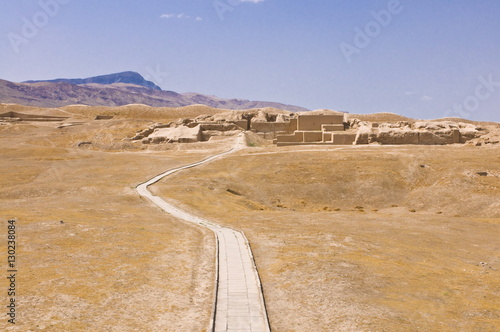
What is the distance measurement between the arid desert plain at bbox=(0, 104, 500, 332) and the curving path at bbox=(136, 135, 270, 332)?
0.32 meters

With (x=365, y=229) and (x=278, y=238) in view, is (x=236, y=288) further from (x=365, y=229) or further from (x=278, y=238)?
(x=365, y=229)

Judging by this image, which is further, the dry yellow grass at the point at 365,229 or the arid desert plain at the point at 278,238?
the dry yellow grass at the point at 365,229

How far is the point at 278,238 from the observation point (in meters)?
17.7

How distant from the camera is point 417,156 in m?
39.5

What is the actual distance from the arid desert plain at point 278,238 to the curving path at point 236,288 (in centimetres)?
32

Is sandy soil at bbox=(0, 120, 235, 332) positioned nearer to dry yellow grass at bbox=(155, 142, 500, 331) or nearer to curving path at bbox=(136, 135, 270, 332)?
curving path at bbox=(136, 135, 270, 332)

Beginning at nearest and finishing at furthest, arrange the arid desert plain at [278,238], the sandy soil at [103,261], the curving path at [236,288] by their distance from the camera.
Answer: the curving path at [236,288], the sandy soil at [103,261], the arid desert plain at [278,238]

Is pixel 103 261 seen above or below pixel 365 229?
above

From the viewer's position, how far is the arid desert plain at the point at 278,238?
10141 mm

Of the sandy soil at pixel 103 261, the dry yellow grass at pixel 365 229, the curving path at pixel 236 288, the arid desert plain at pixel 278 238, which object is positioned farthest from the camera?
the dry yellow grass at pixel 365 229

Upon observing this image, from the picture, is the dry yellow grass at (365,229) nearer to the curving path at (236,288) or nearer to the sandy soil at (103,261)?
the curving path at (236,288)

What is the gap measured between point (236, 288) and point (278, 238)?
6.22m

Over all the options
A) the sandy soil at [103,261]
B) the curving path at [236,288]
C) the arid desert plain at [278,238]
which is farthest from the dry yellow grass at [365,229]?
the sandy soil at [103,261]

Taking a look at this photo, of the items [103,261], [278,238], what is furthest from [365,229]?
[103,261]
